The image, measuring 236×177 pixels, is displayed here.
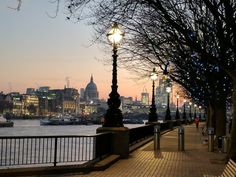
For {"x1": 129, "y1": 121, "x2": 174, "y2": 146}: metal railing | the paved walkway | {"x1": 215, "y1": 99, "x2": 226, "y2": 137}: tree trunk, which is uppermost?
{"x1": 215, "y1": 99, "x2": 226, "y2": 137}: tree trunk

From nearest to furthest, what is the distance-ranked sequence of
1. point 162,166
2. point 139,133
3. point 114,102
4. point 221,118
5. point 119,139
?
point 162,166 → point 119,139 → point 114,102 → point 221,118 → point 139,133

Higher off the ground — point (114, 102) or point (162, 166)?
point (114, 102)

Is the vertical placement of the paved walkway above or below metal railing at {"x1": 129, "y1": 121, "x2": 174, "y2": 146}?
below

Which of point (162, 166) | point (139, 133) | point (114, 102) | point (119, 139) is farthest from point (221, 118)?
point (162, 166)

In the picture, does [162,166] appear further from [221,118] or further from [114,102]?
[221,118]

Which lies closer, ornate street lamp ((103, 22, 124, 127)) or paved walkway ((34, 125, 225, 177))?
paved walkway ((34, 125, 225, 177))

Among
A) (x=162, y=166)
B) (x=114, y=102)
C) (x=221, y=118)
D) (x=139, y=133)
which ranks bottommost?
(x=162, y=166)

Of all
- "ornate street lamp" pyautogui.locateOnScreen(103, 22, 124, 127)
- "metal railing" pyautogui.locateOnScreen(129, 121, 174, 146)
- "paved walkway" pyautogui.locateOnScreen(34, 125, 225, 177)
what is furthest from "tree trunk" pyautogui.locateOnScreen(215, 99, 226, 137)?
"ornate street lamp" pyautogui.locateOnScreen(103, 22, 124, 127)

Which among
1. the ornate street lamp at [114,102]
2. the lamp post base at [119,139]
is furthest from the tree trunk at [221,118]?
the lamp post base at [119,139]

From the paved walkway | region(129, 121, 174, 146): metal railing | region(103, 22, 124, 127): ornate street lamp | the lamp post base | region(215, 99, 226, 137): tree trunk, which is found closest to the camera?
the paved walkway

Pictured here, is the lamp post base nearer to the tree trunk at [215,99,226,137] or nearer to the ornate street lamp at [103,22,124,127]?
the ornate street lamp at [103,22,124,127]

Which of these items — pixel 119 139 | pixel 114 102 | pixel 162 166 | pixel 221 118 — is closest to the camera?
pixel 162 166

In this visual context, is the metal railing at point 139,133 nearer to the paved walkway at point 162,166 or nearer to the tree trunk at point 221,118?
the paved walkway at point 162,166

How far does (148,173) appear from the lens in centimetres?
1536
